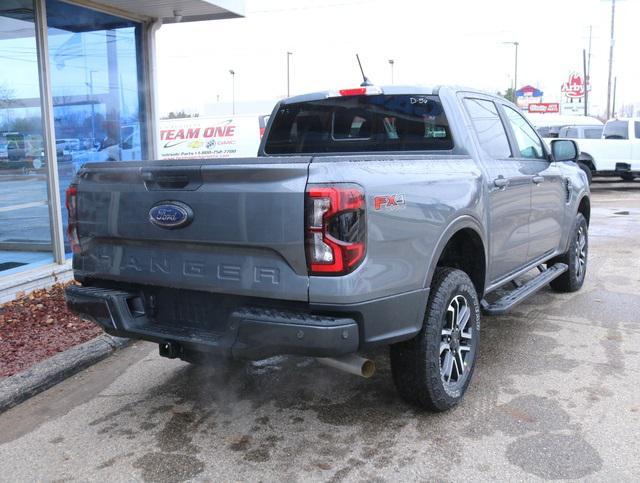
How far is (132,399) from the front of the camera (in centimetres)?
419

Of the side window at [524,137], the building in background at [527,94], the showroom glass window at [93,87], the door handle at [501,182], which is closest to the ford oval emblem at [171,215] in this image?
the door handle at [501,182]

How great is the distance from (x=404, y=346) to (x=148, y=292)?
1.47 m

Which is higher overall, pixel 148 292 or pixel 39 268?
pixel 148 292

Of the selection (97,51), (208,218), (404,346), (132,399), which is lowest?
(132,399)

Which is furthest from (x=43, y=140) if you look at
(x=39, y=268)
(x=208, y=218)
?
(x=208, y=218)

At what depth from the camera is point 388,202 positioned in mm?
3146

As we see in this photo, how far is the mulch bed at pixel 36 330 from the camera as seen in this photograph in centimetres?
474

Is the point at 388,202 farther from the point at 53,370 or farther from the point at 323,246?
the point at 53,370

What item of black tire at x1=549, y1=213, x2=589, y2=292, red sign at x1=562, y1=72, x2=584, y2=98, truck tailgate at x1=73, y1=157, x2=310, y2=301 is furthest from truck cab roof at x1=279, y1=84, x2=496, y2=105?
red sign at x1=562, y1=72, x2=584, y2=98

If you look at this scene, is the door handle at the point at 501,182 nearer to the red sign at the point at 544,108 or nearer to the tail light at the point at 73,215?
the tail light at the point at 73,215

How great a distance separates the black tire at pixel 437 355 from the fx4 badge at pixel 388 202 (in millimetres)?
667

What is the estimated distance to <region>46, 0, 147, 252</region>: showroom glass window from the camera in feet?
23.7

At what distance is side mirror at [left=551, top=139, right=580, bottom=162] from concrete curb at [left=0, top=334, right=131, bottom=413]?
409 centimetres

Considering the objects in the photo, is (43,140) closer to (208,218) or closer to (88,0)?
(88,0)
